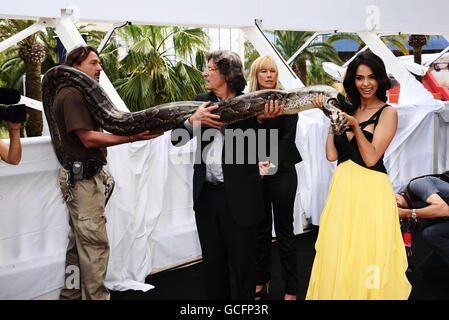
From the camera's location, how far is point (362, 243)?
3312 mm

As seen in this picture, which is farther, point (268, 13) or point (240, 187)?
point (268, 13)

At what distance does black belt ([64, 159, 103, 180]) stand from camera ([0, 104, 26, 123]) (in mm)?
510

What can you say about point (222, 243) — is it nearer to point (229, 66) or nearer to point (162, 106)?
point (162, 106)

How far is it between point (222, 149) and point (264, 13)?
15.0ft

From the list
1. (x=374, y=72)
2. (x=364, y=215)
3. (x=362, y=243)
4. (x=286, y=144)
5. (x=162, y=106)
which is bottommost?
(x=362, y=243)

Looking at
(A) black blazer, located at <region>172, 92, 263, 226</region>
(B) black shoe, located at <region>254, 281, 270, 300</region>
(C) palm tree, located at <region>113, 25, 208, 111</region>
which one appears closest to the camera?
(A) black blazer, located at <region>172, 92, 263, 226</region>

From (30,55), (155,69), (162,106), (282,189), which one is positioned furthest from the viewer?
(30,55)

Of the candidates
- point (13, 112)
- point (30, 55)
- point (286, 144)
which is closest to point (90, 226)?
point (13, 112)

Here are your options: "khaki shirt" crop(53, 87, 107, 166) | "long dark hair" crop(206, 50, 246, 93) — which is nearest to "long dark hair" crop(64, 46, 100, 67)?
"khaki shirt" crop(53, 87, 107, 166)

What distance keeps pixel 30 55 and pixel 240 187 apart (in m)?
14.7

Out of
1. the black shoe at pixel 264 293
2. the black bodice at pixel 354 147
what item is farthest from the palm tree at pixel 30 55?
the black bodice at pixel 354 147

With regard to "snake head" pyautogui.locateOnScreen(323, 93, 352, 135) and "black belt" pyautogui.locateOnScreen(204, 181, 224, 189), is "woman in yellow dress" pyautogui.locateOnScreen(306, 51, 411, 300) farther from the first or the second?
"black belt" pyautogui.locateOnScreen(204, 181, 224, 189)

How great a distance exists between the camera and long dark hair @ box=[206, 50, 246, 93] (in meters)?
3.18

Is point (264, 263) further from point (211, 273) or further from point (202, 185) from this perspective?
point (202, 185)
